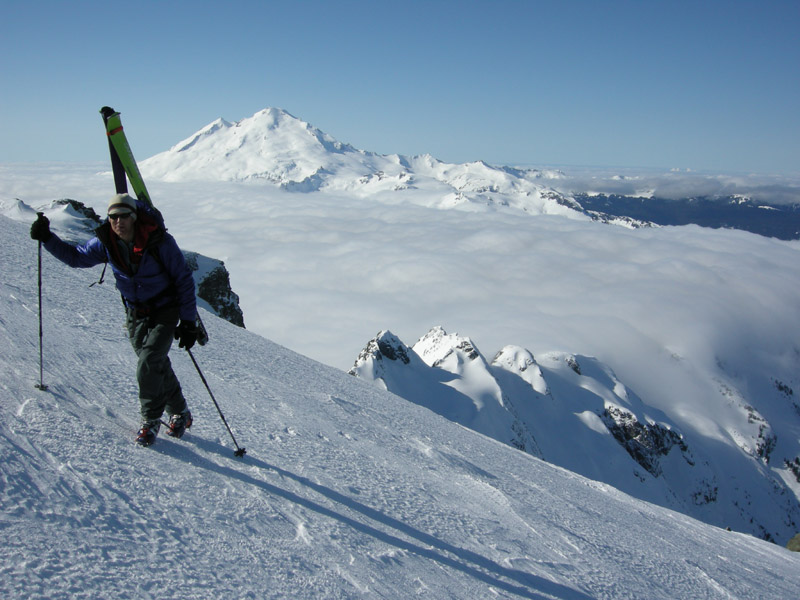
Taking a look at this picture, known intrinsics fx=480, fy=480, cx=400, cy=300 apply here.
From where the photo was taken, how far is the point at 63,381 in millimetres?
5328

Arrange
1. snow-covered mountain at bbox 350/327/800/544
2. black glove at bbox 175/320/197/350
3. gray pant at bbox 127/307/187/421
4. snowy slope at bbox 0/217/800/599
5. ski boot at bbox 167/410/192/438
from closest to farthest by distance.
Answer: snowy slope at bbox 0/217/800/599 < gray pant at bbox 127/307/187/421 < black glove at bbox 175/320/197/350 < ski boot at bbox 167/410/192/438 < snow-covered mountain at bbox 350/327/800/544

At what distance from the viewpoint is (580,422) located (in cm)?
9238

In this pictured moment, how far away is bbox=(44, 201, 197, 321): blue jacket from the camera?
4.50 m

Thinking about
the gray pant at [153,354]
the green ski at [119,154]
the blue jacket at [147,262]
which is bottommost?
the gray pant at [153,354]

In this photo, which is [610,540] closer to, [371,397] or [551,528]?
[551,528]

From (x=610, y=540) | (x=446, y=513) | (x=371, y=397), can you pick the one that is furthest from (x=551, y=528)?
(x=371, y=397)

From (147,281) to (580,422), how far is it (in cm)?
9826

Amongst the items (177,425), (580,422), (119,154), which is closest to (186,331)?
(177,425)

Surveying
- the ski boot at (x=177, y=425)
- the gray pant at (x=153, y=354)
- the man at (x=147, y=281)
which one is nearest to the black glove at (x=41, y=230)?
the man at (x=147, y=281)

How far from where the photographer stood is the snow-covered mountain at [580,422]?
227ft

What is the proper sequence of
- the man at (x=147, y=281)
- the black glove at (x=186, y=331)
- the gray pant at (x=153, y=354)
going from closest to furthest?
the man at (x=147, y=281) < the gray pant at (x=153, y=354) < the black glove at (x=186, y=331)

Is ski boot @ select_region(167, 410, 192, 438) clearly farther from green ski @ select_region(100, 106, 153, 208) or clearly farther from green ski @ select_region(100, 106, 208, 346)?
green ski @ select_region(100, 106, 153, 208)

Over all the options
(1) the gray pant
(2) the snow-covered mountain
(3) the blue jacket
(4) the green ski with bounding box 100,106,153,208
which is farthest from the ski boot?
(2) the snow-covered mountain

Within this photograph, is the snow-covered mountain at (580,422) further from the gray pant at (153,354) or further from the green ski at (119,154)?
the gray pant at (153,354)
